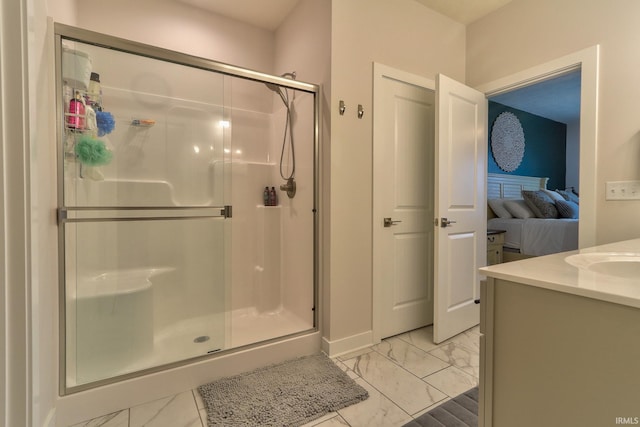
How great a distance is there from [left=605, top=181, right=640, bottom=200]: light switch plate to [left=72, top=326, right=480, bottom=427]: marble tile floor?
1338mm

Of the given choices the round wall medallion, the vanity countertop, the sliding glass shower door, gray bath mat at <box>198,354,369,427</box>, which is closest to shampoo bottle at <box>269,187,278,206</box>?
the sliding glass shower door

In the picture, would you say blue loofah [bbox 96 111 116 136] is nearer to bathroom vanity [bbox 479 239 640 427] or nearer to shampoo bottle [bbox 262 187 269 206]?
shampoo bottle [bbox 262 187 269 206]

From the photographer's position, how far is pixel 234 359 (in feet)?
5.52

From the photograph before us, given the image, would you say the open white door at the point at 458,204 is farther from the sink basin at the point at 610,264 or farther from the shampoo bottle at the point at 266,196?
the shampoo bottle at the point at 266,196

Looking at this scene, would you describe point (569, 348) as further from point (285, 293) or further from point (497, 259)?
point (497, 259)

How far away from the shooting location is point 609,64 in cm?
182

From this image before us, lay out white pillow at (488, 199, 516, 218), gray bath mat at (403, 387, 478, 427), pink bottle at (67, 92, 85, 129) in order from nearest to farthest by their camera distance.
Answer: gray bath mat at (403, 387, 478, 427), pink bottle at (67, 92, 85, 129), white pillow at (488, 199, 516, 218)

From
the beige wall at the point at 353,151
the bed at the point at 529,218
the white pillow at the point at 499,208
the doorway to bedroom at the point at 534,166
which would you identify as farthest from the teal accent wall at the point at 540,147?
the beige wall at the point at 353,151

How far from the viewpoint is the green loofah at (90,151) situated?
58.4 inches

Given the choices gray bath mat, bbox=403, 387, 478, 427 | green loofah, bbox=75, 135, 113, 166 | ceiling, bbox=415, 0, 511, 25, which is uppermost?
ceiling, bbox=415, 0, 511, 25

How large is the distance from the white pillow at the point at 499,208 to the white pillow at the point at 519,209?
39 millimetres

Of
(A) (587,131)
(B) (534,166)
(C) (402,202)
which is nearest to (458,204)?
(C) (402,202)

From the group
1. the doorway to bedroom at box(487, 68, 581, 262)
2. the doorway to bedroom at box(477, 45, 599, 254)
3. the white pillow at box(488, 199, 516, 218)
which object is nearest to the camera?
the doorway to bedroom at box(477, 45, 599, 254)

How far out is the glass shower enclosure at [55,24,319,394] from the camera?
1461 mm
